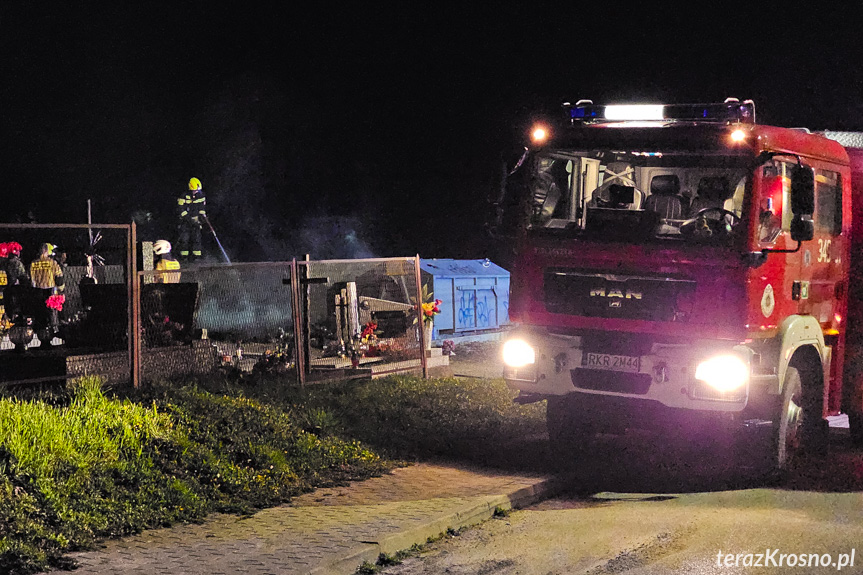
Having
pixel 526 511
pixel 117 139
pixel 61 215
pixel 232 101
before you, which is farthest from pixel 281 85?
pixel 526 511

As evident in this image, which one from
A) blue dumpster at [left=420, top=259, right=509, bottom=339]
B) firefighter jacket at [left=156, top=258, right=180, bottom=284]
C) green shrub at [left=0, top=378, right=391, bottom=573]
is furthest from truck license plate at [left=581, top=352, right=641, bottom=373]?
blue dumpster at [left=420, top=259, right=509, bottom=339]

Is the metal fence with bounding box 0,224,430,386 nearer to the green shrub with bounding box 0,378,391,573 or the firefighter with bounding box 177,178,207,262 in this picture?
the green shrub with bounding box 0,378,391,573

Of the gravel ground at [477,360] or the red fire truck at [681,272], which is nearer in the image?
the red fire truck at [681,272]

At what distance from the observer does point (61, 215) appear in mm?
29234

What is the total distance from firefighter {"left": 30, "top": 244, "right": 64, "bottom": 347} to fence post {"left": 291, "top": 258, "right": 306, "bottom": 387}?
8.72ft

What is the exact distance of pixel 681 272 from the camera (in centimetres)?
859

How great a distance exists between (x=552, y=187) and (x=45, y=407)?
14.9 feet

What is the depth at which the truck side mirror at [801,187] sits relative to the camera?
8453 millimetres

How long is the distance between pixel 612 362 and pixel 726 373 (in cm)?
94

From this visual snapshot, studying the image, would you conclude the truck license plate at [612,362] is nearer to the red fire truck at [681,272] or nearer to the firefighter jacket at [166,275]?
the red fire truck at [681,272]

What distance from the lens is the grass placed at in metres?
6.68

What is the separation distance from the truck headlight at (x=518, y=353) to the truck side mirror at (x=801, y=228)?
2.35 metres

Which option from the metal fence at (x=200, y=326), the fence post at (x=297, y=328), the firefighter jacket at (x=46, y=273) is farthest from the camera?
the firefighter jacket at (x=46, y=273)

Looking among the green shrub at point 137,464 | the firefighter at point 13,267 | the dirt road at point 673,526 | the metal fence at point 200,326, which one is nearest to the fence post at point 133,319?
the metal fence at point 200,326
